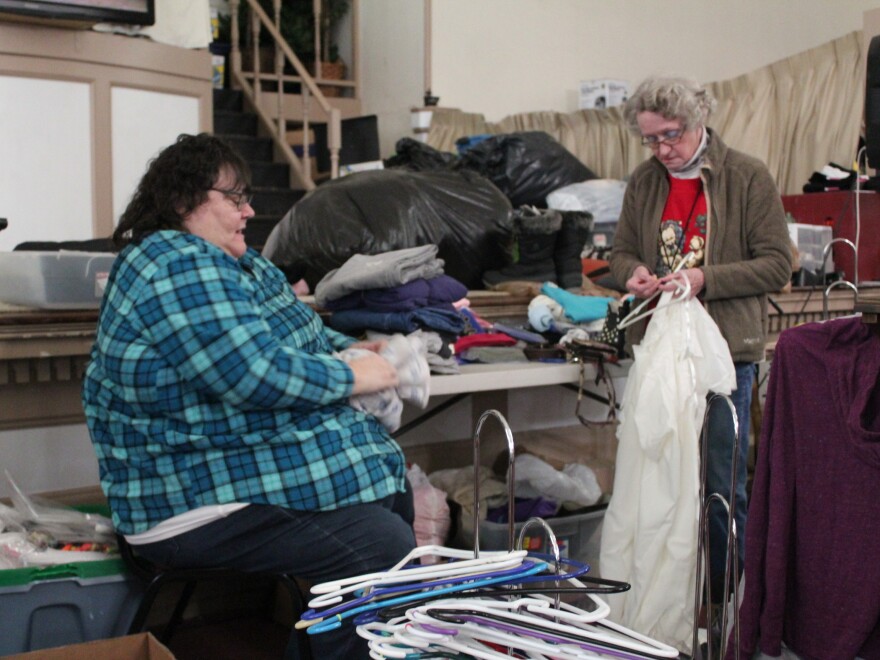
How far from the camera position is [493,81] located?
6.25 m

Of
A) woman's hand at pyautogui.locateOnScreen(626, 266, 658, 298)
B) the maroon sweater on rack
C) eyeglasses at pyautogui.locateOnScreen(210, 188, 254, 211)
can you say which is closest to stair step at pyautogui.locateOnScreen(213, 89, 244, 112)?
woman's hand at pyautogui.locateOnScreen(626, 266, 658, 298)

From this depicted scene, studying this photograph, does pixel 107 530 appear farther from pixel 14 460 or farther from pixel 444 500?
pixel 444 500

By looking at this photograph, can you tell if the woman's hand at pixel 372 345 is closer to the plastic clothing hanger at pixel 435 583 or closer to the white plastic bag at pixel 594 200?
the plastic clothing hanger at pixel 435 583

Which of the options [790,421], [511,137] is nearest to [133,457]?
[790,421]

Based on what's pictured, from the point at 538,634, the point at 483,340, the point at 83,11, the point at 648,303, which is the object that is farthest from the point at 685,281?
the point at 83,11

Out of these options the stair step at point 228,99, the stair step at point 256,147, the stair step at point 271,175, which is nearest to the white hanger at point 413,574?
the stair step at point 271,175

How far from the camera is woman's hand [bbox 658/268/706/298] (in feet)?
7.51

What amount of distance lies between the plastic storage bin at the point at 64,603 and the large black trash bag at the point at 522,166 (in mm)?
3292

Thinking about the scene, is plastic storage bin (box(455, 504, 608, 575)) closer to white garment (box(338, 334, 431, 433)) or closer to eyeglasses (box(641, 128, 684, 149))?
white garment (box(338, 334, 431, 433))

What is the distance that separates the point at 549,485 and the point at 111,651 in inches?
57.6

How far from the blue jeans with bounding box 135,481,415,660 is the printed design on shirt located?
1048 millimetres

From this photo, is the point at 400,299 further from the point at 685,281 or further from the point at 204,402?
the point at 204,402

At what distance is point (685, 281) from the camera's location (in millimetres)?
2287

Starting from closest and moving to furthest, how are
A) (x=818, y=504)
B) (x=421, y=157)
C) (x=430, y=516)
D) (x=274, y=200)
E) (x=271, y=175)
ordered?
(x=818, y=504)
(x=430, y=516)
(x=421, y=157)
(x=274, y=200)
(x=271, y=175)
